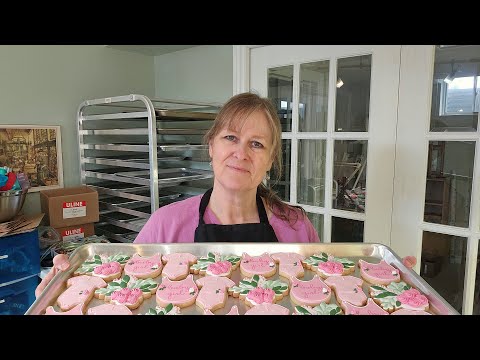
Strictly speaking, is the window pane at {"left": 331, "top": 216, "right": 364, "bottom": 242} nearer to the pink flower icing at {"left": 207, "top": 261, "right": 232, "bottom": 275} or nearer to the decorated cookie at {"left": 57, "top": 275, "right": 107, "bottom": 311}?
the pink flower icing at {"left": 207, "top": 261, "right": 232, "bottom": 275}

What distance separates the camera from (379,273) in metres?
0.87

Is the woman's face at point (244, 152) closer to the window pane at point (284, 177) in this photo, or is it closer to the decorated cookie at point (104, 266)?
the decorated cookie at point (104, 266)

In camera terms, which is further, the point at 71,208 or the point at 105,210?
the point at 105,210

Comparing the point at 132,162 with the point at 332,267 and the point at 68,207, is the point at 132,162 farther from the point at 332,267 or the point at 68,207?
the point at 332,267

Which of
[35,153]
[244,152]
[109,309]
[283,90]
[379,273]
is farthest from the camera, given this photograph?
[35,153]

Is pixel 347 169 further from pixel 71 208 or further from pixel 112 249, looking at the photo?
pixel 71 208

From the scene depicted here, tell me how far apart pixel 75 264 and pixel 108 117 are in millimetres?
1460

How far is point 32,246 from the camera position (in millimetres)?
1824

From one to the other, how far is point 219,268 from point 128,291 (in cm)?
23

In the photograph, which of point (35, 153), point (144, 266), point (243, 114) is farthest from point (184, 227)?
point (35, 153)

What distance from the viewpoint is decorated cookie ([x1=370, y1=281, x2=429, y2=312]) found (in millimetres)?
724

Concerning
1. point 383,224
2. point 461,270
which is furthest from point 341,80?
point 461,270

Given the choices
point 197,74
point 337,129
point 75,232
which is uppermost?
point 197,74

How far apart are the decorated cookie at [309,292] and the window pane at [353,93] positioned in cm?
116
